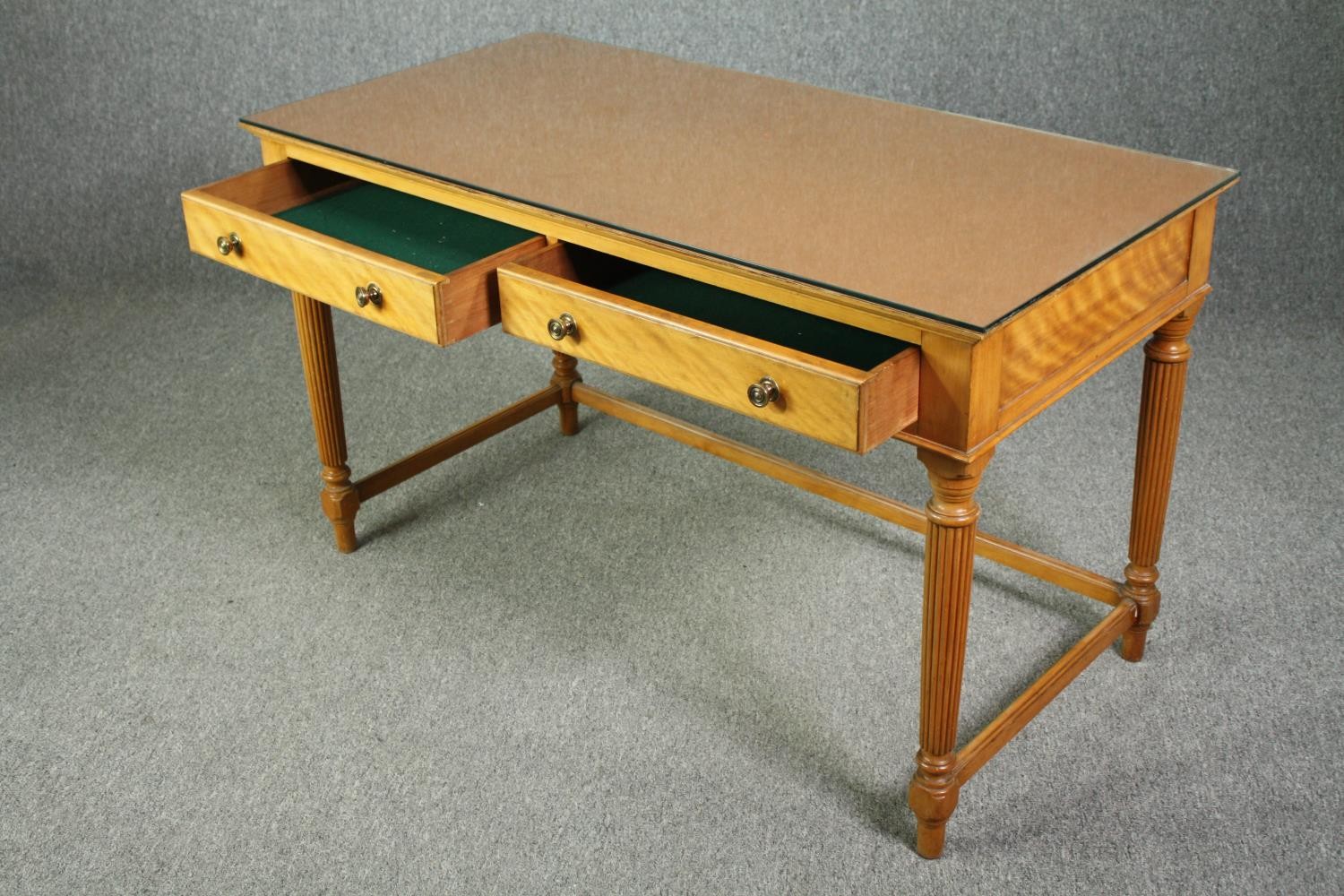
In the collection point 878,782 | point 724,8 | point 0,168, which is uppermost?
point 724,8

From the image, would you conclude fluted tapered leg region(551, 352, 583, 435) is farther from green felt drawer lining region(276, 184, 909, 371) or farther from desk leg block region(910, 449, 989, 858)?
desk leg block region(910, 449, 989, 858)

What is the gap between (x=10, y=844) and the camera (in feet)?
5.92

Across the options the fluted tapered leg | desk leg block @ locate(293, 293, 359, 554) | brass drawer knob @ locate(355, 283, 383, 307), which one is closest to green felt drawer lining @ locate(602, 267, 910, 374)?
brass drawer knob @ locate(355, 283, 383, 307)

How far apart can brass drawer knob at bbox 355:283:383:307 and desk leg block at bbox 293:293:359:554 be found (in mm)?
372

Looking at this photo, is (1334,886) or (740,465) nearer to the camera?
(1334,886)

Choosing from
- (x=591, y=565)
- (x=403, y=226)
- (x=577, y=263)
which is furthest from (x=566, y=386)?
(x=577, y=263)

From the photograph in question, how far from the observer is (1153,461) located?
1948 millimetres

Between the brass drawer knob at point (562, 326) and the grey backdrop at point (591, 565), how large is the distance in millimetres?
531

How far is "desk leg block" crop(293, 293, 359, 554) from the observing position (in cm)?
218

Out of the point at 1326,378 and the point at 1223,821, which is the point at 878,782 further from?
the point at 1326,378

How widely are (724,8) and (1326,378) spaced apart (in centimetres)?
128

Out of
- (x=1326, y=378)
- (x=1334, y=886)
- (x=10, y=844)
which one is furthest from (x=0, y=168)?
(x=1334, y=886)

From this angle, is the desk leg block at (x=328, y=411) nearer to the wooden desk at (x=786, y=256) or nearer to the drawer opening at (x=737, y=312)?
the wooden desk at (x=786, y=256)

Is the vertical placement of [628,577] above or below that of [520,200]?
below
